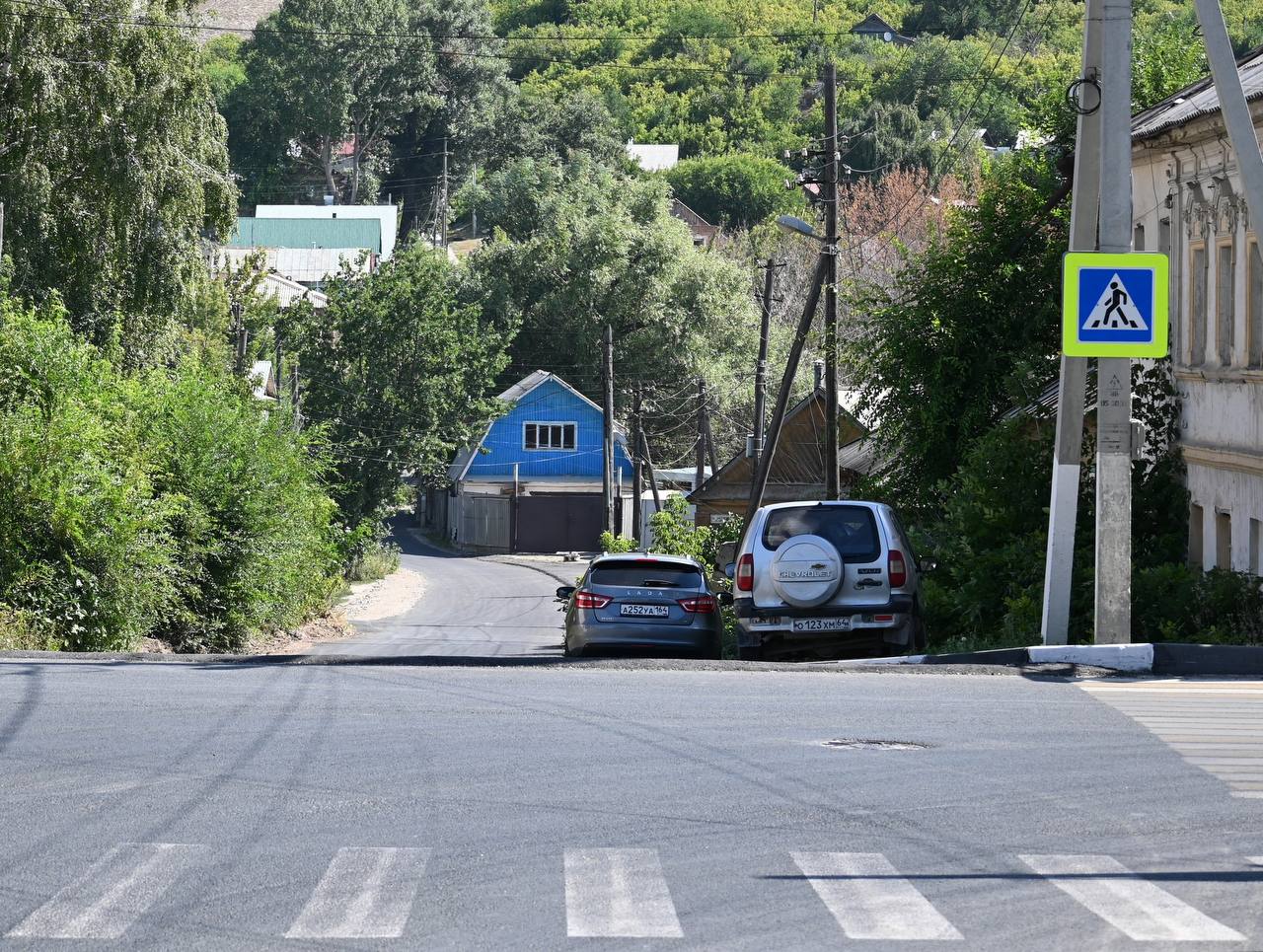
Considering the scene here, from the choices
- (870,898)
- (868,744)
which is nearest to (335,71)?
(868,744)

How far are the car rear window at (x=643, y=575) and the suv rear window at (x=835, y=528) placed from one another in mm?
1519

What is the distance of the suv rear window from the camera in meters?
17.4

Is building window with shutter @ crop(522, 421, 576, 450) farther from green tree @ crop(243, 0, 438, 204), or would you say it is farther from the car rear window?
the car rear window

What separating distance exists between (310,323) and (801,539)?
4516cm

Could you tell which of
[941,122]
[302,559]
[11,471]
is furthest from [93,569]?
[941,122]

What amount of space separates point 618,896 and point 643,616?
11807 millimetres

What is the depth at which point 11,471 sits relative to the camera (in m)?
21.9

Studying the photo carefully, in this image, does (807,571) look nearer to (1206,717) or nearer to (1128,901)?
(1206,717)

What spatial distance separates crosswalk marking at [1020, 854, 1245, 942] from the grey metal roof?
1196cm

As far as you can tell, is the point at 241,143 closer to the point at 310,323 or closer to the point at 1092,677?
the point at 310,323

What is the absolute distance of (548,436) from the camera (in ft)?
247

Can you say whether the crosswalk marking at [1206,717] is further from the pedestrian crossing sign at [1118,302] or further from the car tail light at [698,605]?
the car tail light at [698,605]

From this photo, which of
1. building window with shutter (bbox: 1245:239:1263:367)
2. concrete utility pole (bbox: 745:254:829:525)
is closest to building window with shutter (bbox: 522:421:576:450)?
concrete utility pole (bbox: 745:254:829:525)

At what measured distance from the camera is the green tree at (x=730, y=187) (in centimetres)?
11375
